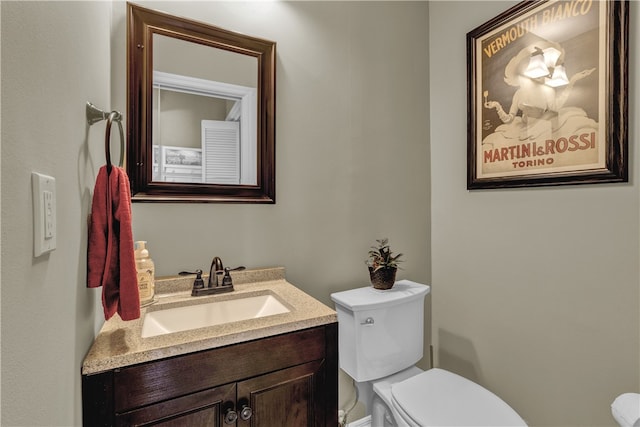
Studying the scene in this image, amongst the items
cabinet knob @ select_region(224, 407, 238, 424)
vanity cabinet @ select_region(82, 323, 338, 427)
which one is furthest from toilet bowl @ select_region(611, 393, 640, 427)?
cabinet knob @ select_region(224, 407, 238, 424)

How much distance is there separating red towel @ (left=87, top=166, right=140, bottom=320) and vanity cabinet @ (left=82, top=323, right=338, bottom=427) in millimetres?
167

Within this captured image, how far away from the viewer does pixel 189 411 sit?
2.58ft

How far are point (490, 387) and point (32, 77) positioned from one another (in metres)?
2.15

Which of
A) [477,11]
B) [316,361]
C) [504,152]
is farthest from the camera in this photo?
[477,11]

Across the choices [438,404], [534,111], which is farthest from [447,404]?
[534,111]

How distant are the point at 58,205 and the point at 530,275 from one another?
181 centimetres

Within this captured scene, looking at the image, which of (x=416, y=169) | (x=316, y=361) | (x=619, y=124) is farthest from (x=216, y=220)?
(x=619, y=124)

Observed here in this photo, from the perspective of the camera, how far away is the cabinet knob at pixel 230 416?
0.82 metres

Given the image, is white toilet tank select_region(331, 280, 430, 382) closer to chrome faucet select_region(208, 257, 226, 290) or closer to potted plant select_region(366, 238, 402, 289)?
potted plant select_region(366, 238, 402, 289)

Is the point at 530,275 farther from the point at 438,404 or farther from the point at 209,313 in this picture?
the point at 209,313

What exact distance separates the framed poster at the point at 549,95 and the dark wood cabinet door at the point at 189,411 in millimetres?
1585

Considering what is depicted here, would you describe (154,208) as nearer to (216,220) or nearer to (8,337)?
(216,220)

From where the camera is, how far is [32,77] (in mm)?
438

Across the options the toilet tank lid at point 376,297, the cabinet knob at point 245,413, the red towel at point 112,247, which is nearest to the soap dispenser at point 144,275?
the red towel at point 112,247
